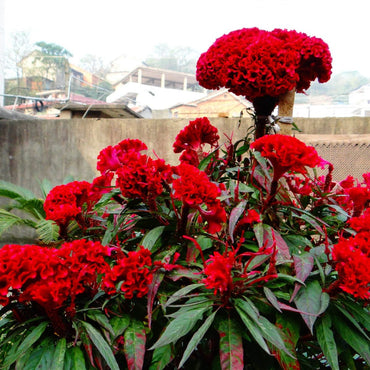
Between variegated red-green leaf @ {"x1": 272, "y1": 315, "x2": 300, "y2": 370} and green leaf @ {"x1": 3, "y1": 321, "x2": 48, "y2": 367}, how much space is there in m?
0.36

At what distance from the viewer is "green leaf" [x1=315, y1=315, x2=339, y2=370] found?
0.57 meters

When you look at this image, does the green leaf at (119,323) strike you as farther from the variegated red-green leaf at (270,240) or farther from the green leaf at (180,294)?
the variegated red-green leaf at (270,240)

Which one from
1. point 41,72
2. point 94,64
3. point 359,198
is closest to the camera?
point 359,198

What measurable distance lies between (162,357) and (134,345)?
0.05 metres

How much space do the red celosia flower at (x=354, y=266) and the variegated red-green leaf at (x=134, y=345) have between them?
32cm

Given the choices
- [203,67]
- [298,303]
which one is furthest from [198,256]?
[203,67]

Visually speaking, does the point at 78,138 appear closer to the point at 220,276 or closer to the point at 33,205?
the point at 33,205

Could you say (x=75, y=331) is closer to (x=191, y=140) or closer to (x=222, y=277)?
(x=222, y=277)

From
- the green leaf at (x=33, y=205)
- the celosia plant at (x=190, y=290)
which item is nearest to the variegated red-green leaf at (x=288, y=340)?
the celosia plant at (x=190, y=290)

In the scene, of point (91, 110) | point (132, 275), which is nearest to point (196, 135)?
point (132, 275)

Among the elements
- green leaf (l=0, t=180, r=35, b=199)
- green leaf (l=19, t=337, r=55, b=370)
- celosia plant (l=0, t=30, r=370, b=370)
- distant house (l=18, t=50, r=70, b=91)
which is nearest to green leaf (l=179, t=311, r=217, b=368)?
celosia plant (l=0, t=30, r=370, b=370)

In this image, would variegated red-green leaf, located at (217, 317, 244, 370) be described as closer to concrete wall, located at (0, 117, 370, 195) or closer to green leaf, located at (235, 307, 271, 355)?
green leaf, located at (235, 307, 271, 355)

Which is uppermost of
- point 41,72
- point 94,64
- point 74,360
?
point 94,64

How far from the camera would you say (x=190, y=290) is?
625 mm
